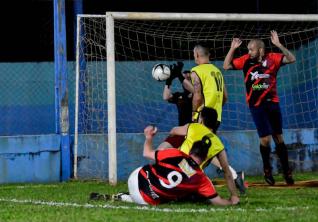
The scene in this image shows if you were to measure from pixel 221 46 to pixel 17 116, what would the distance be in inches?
160

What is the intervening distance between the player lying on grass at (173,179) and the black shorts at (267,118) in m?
2.77

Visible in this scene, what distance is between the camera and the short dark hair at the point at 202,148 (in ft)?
26.8

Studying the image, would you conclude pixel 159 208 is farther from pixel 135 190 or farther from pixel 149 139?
pixel 149 139

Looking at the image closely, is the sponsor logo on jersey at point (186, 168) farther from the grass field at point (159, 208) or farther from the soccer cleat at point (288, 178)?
the soccer cleat at point (288, 178)

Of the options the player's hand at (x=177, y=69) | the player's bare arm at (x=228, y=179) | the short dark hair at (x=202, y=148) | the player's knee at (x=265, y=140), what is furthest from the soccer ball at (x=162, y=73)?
the player's bare arm at (x=228, y=179)

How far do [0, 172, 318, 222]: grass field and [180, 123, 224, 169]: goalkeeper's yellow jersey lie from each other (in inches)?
21.4

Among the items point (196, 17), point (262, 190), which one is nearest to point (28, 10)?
point (196, 17)

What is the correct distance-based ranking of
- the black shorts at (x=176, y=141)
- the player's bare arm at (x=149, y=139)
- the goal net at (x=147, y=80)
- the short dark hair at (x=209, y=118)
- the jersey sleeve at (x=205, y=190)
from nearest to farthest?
the player's bare arm at (x=149, y=139) → the jersey sleeve at (x=205, y=190) → the short dark hair at (x=209, y=118) → the black shorts at (x=176, y=141) → the goal net at (x=147, y=80)

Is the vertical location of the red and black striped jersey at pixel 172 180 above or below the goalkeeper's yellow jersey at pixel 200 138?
below

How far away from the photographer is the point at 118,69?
47.2 feet

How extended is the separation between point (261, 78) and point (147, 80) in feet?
13.1

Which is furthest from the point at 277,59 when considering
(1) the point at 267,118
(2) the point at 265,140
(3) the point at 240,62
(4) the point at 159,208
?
(4) the point at 159,208

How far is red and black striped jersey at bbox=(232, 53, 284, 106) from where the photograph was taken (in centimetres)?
1085

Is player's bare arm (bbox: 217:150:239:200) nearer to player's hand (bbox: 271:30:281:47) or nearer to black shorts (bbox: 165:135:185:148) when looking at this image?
black shorts (bbox: 165:135:185:148)
